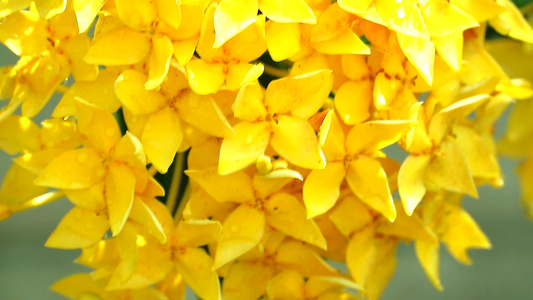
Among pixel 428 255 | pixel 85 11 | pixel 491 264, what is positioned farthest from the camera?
pixel 491 264

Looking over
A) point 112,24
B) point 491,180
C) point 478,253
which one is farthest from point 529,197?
point 478,253

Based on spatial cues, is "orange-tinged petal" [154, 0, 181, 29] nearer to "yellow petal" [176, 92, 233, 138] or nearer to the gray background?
"yellow petal" [176, 92, 233, 138]

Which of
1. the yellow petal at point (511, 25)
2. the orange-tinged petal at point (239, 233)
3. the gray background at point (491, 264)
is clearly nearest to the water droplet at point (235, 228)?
Answer: the orange-tinged petal at point (239, 233)

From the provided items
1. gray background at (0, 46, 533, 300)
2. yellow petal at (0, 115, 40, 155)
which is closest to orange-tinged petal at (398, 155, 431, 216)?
yellow petal at (0, 115, 40, 155)

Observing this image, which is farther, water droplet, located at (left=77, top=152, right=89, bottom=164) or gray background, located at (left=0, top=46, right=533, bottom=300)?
gray background, located at (left=0, top=46, right=533, bottom=300)

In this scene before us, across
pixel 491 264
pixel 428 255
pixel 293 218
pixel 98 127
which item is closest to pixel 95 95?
pixel 98 127

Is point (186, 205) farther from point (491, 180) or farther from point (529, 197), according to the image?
point (529, 197)

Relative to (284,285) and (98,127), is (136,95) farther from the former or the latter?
(284,285)
